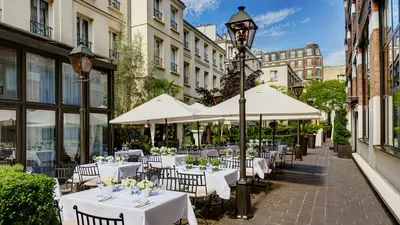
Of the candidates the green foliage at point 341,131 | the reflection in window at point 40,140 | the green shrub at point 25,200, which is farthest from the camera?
the green foliage at point 341,131

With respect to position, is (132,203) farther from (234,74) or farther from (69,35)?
(234,74)

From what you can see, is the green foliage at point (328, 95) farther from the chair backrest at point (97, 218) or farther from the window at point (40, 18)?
the chair backrest at point (97, 218)

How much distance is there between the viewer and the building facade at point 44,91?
320 inches

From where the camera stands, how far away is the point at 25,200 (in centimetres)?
264

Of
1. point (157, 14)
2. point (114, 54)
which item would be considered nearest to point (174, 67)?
point (157, 14)

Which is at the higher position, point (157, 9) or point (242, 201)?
point (157, 9)

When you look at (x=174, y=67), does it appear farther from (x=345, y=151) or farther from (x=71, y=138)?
(x=345, y=151)

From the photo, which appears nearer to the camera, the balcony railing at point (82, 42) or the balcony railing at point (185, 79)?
the balcony railing at point (82, 42)

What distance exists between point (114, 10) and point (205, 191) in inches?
513

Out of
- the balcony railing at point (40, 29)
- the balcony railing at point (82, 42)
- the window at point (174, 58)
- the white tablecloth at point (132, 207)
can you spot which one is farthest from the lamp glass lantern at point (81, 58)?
the window at point (174, 58)

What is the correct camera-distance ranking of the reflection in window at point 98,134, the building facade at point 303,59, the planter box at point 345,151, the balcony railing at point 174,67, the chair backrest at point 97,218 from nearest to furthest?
the chair backrest at point 97,218, the reflection in window at point 98,134, the planter box at point 345,151, the balcony railing at point 174,67, the building facade at point 303,59

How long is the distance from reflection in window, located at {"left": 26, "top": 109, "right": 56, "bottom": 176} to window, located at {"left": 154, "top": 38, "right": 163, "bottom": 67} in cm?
924

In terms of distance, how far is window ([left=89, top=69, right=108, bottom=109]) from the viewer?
36.0 feet

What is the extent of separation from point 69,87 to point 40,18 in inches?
158
